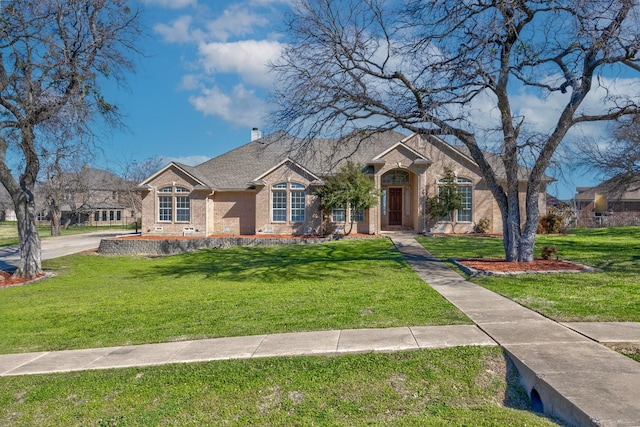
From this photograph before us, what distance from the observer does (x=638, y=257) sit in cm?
1407

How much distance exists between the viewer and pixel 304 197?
2556cm

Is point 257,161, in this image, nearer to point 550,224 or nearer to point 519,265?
point 550,224

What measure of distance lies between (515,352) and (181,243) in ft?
68.1

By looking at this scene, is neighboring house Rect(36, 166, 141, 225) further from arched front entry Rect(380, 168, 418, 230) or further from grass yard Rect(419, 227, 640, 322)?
grass yard Rect(419, 227, 640, 322)

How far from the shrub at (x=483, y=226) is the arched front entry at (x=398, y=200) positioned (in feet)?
12.6

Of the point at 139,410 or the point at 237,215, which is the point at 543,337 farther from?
the point at 237,215

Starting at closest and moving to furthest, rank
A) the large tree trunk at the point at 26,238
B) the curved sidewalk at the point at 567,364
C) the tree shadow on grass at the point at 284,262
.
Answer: the curved sidewalk at the point at 567,364 → the tree shadow on grass at the point at 284,262 → the large tree trunk at the point at 26,238

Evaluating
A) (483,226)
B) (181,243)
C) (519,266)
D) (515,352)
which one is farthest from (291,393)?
(483,226)

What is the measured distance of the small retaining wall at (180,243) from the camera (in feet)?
75.9

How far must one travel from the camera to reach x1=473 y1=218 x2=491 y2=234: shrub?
24.9 meters

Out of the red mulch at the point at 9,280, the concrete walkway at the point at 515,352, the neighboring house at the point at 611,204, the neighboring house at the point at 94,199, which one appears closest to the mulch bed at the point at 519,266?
the concrete walkway at the point at 515,352

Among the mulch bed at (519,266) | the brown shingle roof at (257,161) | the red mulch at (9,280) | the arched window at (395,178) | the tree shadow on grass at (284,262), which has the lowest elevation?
the red mulch at (9,280)

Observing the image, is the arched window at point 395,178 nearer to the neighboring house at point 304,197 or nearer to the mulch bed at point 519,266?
the neighboring house at point 304,197

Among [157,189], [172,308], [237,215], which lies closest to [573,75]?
[172,308]
